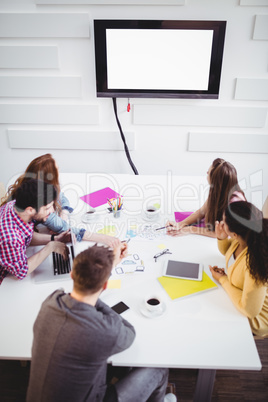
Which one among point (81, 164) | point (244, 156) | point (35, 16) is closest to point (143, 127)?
point (81, 164)

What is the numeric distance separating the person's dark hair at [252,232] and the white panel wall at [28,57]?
2630 mm

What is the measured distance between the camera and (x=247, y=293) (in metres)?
1.41

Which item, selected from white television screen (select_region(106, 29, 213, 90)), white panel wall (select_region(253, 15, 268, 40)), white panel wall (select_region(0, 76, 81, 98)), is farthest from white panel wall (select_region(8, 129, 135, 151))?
white panel wall (select_region(253, 15, 268, 40))

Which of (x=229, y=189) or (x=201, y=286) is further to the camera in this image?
(x=229, y=189)

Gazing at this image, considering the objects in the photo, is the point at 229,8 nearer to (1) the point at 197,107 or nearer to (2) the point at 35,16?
(1) the point at 197,107

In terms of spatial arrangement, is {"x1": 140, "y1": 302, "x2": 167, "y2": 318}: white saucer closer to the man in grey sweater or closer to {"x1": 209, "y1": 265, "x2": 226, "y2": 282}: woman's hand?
the man in grey sweater

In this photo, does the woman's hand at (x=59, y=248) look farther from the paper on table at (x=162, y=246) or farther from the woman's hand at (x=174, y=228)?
the woman's hand at (x=174, y=228)

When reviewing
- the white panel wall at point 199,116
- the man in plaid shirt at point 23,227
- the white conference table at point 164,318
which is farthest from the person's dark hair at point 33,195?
the white panel wall at point 199,116

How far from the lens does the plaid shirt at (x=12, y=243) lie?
1563 mm

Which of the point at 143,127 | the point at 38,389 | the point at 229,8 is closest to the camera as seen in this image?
the point at 38,389

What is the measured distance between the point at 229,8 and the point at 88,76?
1.54 m

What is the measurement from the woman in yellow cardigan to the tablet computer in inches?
3.2

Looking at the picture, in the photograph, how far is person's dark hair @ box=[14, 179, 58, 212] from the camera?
1639 mm

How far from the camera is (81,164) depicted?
3.83 metres
